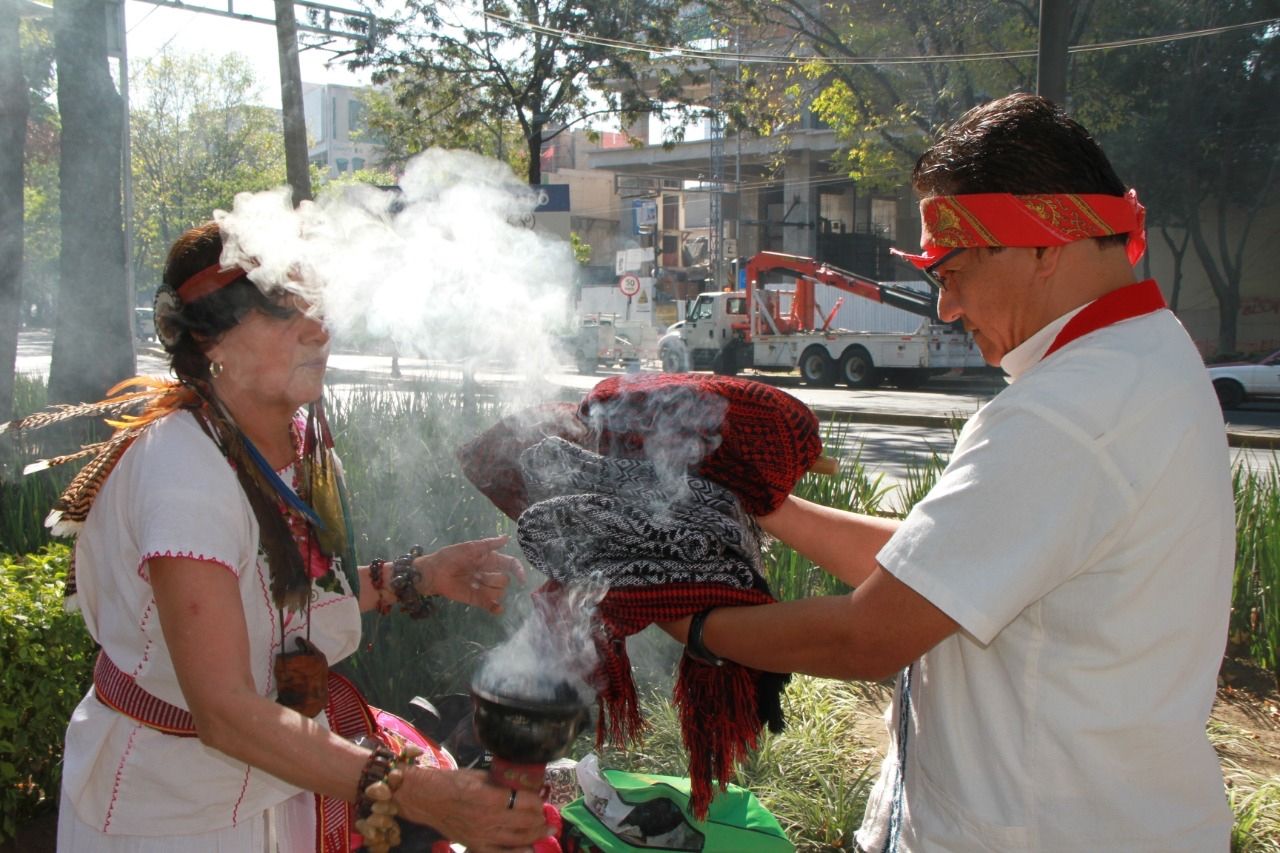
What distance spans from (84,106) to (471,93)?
11.7 m

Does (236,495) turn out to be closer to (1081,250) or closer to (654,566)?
(654,566)

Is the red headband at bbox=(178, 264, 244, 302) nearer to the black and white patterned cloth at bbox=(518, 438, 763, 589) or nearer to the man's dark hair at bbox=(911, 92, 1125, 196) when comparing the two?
the black and white patterned cloth at bbox=(518, 438, 763, 589)

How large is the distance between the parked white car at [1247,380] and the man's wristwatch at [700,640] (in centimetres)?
1847

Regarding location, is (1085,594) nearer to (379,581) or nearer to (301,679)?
(301,679)

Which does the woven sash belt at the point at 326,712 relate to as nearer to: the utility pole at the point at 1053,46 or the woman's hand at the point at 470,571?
the woman's hand at the point at 470,571

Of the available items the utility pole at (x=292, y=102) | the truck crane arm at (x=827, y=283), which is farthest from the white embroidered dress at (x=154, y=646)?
the truck crane arm at (x=827, y=283)

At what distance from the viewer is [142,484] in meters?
1.76

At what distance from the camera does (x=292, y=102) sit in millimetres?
9086

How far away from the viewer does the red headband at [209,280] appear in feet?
6.20

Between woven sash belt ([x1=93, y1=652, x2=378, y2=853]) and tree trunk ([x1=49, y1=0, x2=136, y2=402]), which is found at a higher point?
tree trunk ([x1=49, y1=0, x2=136, y2=402])

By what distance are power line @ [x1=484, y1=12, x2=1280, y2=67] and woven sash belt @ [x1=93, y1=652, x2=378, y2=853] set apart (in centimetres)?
1532

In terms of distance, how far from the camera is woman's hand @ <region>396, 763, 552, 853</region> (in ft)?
5.43

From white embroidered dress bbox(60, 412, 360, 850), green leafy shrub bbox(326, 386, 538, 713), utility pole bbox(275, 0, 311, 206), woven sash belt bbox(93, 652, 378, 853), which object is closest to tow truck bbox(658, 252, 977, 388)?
utility pole bbox(275, 0, 311, 206)

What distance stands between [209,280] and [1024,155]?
1389 millimetres
